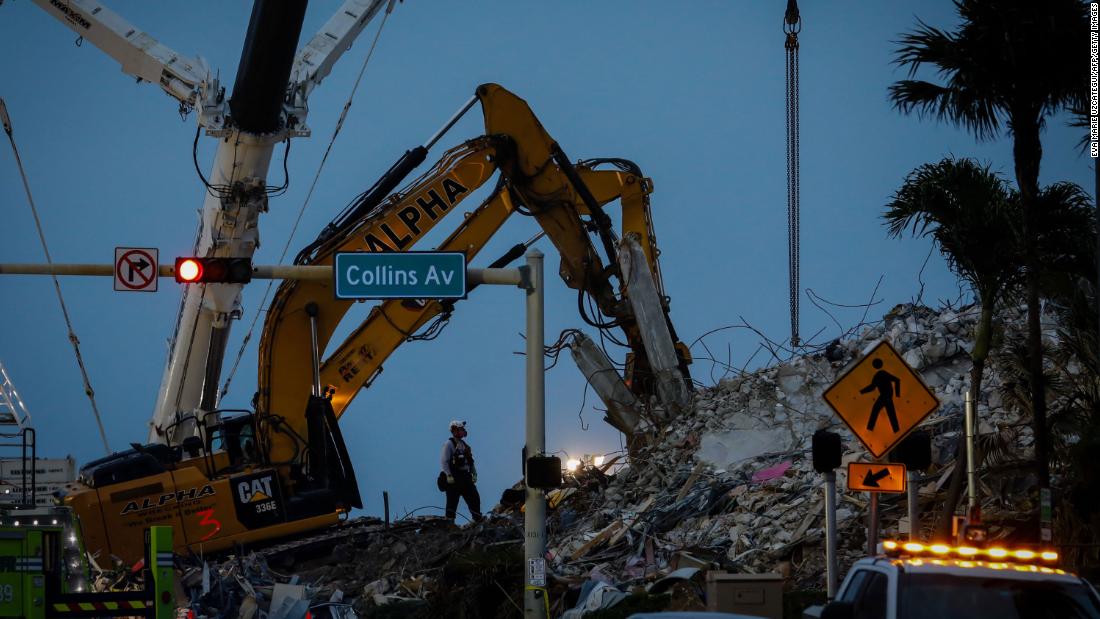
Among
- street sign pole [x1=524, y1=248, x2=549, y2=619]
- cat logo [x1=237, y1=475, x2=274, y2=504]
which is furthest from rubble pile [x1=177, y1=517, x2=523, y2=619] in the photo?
street sign pole [x1=524, y1=248, x2=549, y2=619]

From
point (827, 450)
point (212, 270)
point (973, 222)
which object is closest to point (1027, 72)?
point (973, 222)

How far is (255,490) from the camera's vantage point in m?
22.8

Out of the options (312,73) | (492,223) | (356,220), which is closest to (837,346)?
(492,223)

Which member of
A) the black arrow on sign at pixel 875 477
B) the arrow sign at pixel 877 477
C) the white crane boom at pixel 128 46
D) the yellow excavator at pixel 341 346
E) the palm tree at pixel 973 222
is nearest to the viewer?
the arrow sign at pixel 877 477

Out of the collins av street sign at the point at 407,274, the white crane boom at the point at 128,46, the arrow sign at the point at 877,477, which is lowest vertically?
the arrow sign at the point at 877,477

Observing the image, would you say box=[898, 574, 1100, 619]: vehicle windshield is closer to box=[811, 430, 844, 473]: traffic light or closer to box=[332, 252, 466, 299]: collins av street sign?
box=[811, 430, 844, 473]: traffic light

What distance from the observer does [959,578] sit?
898 cm

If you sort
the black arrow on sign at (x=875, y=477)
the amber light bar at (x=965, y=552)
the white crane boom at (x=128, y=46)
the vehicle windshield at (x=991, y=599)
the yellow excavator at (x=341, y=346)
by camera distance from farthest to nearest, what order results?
the white crane boom at (x=128, y=46) < the yellow excavator at (x=341, y=346) < the black arrow on sign at (x=875, y=477) < the amber light bar at (x=965, y=552) < the vehicle windshield at (x=991, y=599)

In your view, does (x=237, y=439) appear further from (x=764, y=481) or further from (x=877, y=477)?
(x=877, y=477)

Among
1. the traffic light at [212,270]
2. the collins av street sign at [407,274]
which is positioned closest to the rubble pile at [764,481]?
the collins av street sign at [407,274]

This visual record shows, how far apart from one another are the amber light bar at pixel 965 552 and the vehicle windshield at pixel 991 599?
9.1 inches

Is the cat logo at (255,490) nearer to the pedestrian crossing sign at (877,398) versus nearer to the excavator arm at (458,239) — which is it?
the excavator arm at (458,239)

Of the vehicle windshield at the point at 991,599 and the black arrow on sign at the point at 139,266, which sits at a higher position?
the black arrow on sign at the point at 139,266

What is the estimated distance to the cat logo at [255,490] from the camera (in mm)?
22641
